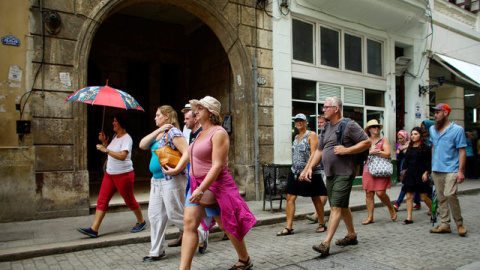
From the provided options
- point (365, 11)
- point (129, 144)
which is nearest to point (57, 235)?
point (129, 144)

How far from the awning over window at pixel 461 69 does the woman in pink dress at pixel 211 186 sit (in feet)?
37.8

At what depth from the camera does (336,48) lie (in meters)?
11.4

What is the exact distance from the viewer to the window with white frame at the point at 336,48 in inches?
413

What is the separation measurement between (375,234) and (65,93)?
19.9ft

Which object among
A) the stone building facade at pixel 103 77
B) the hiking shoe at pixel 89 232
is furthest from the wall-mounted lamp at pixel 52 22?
the hiking shoe at pixel 89 232

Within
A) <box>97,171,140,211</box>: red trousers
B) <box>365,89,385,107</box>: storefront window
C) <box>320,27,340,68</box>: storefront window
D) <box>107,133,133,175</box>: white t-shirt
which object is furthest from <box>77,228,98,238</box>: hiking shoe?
<box>365,89,385,107</box>: storefront window

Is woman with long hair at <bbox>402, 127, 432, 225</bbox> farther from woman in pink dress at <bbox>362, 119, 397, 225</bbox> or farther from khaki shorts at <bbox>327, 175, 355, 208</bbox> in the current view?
khaki shorts at <bbox>327, 175, 355, 208</bbox>

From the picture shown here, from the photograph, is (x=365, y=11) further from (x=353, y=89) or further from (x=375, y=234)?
(x=375, y=234)

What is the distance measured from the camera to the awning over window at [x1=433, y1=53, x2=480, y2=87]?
12.3 meters

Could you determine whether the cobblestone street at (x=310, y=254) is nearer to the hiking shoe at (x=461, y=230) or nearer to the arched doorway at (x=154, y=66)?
the hiking shoe at (x=461, y=230)

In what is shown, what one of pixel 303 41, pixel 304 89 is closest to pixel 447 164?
pixel 304 89

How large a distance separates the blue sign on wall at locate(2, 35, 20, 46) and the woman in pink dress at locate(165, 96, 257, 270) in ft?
15.5

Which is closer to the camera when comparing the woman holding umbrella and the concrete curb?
the concrete curb

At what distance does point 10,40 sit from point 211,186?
17.4 feet
